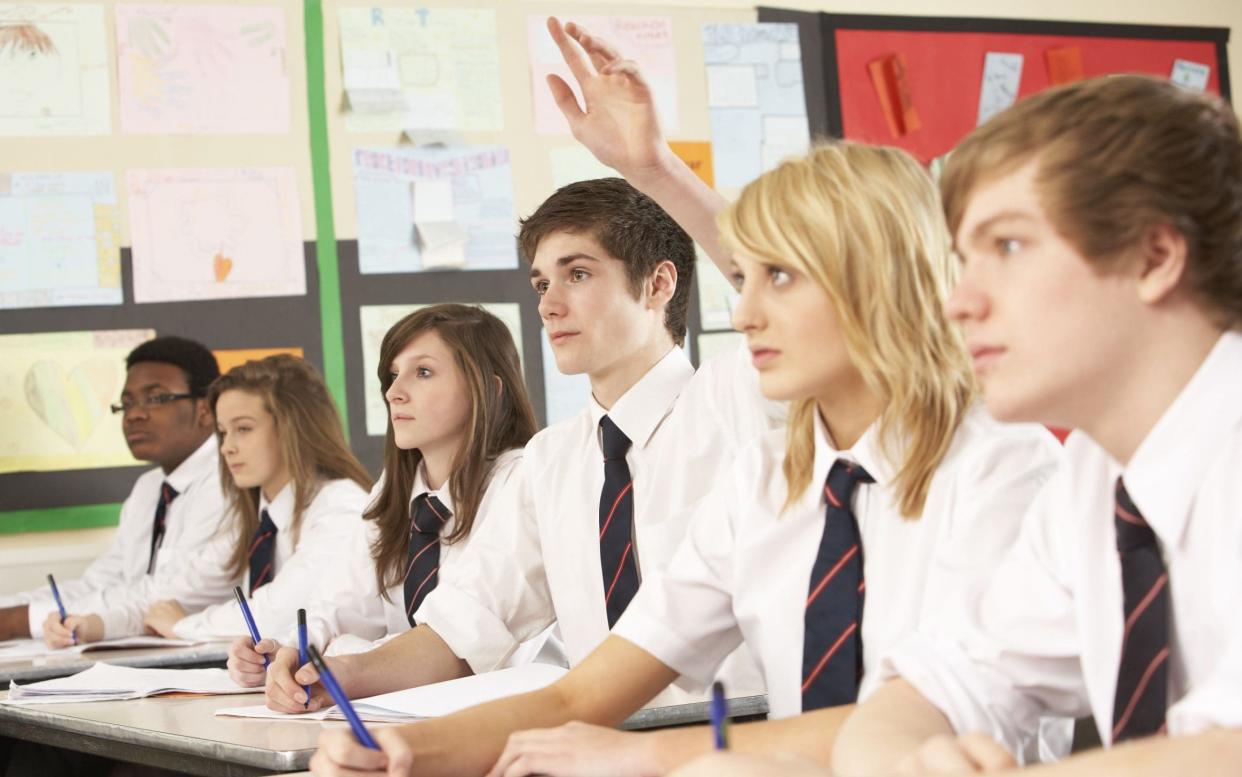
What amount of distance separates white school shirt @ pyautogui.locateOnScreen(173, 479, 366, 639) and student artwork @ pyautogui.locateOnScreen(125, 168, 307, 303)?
3.08 ft

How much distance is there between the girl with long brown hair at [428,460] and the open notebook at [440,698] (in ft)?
2.78

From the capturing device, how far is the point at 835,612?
4.77 ft

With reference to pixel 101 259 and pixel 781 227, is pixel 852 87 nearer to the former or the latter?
pixel 101 259

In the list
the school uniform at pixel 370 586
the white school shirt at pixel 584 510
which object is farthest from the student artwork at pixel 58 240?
the white school shirt at pixel 584 510

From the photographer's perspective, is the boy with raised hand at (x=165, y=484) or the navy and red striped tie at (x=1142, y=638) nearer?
the navy and red striped tie at (x=1142, y=638)

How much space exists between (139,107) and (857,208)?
316cm

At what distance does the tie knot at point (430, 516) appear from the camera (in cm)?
268

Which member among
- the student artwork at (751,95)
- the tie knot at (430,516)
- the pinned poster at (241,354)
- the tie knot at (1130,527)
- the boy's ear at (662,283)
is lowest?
the tie knot at (430,516)

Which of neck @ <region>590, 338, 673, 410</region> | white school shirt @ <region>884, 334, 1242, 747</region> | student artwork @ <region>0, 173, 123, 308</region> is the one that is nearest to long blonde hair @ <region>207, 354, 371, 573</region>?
student artwork @ <region>0, 173, 123, 308</region>

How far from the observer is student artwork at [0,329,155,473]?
3.95m

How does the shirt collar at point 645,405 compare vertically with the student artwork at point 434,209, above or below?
below

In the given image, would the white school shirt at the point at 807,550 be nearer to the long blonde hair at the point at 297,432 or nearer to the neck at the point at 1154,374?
the neck at the point at 1154,374

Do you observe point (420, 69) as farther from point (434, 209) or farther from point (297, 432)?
A: point (297, 432)

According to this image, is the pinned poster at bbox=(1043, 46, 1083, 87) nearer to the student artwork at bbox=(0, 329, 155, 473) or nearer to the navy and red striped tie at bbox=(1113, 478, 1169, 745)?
the student artwork at bbox=(0, 329, 155, 473)
